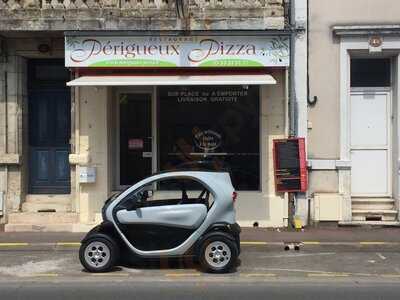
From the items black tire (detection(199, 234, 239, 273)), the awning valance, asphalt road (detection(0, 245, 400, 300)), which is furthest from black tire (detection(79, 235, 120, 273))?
the awning valance

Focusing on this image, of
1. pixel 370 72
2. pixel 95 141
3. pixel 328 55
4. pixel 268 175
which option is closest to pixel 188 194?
pixel 268 175

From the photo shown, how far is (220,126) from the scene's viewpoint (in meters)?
13.5

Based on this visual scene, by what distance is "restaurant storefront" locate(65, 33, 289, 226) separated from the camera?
12.6 meters

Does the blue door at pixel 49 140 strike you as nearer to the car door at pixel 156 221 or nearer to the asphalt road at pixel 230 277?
the asphalt road at pixel 230 277

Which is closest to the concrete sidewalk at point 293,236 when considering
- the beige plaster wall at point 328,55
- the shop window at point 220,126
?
the shop window at point 220,126

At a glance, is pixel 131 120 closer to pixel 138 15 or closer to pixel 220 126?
pixel 220 126

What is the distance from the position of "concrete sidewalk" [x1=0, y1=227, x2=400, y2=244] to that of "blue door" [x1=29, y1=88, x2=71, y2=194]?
1439 mm

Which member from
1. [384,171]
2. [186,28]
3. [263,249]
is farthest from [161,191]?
[384,171]

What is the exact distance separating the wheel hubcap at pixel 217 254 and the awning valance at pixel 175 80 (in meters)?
3.58

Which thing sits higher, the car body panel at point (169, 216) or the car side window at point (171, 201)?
the car side window at point (171, 201)

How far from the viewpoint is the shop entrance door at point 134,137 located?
44.8 ft

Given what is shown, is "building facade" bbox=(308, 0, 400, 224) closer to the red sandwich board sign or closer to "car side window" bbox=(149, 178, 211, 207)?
the red sandwich board sign

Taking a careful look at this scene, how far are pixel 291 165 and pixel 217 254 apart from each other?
411 centimetres

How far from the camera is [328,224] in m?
13.0
